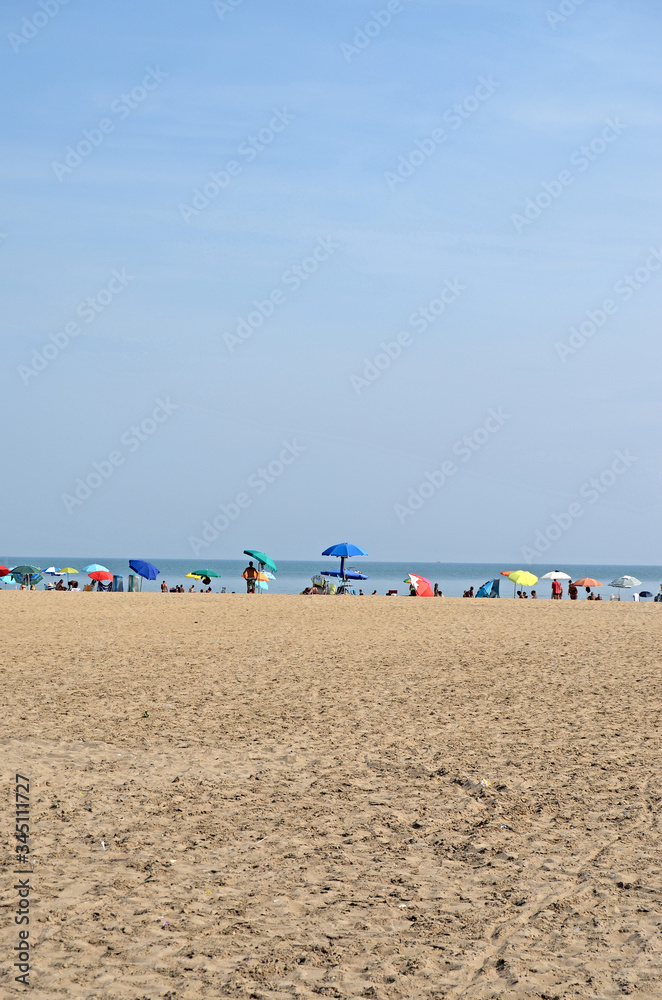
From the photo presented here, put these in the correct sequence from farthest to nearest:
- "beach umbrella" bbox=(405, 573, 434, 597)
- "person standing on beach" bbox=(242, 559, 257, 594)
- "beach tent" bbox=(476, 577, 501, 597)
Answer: "beach tent" bbox=(476, 577, 501, 597) < "person standing on beach" bbox=(242, 559, 257, 594) < "beach umbrella" bbox=(405, 573, 434, 597)

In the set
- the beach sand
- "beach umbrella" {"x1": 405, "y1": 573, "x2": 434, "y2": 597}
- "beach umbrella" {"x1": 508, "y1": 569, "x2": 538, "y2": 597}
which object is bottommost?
the beach sand

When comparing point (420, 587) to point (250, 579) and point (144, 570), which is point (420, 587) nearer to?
point (250, 579)

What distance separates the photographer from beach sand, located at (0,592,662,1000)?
512 centimetres

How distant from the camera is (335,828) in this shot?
748 centimetres

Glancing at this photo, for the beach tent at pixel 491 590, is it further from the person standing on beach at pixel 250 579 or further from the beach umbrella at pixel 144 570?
the beach umbrella at pixel 144 570

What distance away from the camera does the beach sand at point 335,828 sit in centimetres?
512

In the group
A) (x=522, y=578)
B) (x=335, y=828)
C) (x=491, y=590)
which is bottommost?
(x=335, y=828)

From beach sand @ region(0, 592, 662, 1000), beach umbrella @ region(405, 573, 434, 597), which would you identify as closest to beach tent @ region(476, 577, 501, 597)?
beach umbrella @ region(405, 573, 434, 597)

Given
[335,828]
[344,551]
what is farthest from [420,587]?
[335,828]

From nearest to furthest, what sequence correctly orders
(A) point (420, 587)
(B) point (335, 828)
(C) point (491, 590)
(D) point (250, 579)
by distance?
(B) point (335, 828), (A) point (420, 587), (D) point (250, 579), (C) point (491, 590)

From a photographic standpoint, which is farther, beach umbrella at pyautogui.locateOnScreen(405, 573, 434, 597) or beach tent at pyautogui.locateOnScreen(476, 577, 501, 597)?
beach tent at pyautogui.locateOnScreen(476, 577, 501, 597)

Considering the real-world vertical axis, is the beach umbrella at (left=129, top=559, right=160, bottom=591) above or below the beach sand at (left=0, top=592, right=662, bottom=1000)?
above

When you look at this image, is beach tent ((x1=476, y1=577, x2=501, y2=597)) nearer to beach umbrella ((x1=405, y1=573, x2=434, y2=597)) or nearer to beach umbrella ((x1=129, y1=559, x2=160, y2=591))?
beach umbrella ((x1=405, y1=573, x2=434, y2=597))

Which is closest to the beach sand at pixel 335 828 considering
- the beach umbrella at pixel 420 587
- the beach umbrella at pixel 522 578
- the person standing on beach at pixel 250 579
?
the beach umbrella at pixel 420 587
